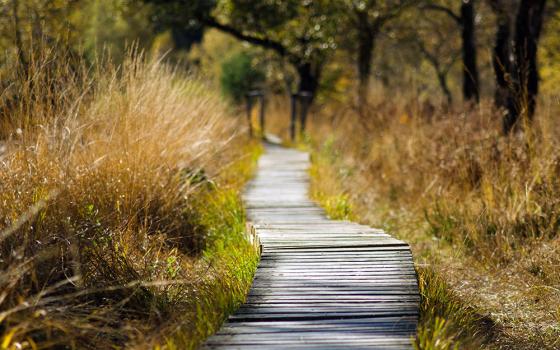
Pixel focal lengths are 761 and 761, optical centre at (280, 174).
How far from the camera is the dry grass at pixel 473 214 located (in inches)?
160

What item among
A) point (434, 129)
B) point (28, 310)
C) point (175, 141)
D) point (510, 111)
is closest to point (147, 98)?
point (175, 141)

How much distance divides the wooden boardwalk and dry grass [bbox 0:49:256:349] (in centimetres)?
16

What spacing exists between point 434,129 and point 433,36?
526 inches

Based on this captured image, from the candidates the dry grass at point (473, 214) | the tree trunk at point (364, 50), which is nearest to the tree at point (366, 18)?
the tree trunk at point (364, 50)

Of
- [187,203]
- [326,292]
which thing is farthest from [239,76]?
[326,292]

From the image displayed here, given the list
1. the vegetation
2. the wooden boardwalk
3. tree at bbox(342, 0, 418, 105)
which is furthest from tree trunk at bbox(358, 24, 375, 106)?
the wooden boardwalk

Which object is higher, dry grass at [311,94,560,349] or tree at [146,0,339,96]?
tree at [146,0,339,96]

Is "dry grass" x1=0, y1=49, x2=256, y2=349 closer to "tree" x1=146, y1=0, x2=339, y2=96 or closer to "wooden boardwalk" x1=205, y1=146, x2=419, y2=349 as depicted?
"wooden boardwalk" x1=205, y1=146, x2=419, y2=349

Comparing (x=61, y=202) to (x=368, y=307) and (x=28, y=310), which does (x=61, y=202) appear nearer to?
(x=28, y=310)

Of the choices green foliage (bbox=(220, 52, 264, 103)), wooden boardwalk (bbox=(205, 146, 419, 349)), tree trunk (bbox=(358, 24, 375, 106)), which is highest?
tree trunk (bbox=(358, 24, 375, 106))

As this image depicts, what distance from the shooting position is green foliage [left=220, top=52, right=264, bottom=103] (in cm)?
2450

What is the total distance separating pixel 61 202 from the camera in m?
4.20

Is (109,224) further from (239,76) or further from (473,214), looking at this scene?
(239,76)

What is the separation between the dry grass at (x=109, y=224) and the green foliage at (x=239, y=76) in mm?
18278
